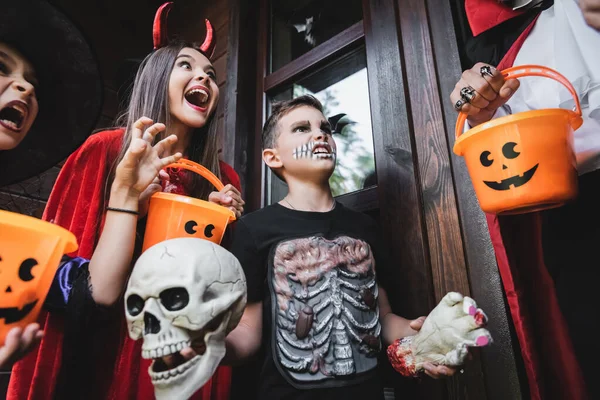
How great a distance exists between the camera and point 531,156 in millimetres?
723

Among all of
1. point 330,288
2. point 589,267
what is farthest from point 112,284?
point 589,267

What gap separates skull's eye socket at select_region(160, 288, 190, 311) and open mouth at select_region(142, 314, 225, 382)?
56mm

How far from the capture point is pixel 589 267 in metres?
0.93

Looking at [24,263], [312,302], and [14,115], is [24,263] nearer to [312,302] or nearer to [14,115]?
[14,115]

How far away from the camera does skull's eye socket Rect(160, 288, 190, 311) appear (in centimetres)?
59

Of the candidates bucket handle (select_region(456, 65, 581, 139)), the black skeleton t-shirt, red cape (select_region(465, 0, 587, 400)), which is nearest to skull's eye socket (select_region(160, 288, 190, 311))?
the black skeleton t-shirt

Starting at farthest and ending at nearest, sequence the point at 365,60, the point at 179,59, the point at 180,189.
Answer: the point at 365,60
the point at 179,59
the point at 180,189

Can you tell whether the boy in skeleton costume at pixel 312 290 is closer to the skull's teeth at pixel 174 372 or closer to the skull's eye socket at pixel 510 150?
the skull's teeth at pixel 174 372

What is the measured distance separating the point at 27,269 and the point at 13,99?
48 centimetres

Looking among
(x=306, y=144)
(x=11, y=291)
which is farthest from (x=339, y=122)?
(x=11, y=291)

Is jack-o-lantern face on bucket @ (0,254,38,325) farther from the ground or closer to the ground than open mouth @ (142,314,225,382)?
farther from the ground

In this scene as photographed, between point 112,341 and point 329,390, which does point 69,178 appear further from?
point 329,390

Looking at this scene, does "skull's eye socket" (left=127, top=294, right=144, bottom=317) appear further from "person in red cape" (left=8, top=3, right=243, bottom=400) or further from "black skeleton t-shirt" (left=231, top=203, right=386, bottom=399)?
"black skeleton t-shirt" (left=231, top=203, right=386, bottom=399)

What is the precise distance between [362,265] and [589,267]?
562 mm
